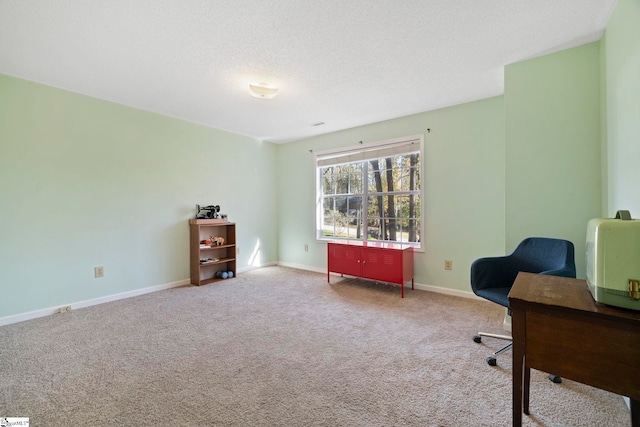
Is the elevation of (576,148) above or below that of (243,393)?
above

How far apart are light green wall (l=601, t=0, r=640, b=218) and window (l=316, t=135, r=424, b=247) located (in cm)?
189

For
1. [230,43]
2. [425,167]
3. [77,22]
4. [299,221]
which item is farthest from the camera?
[299,221]

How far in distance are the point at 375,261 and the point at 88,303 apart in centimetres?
346

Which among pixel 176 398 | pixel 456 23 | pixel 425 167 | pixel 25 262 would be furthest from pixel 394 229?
pixel 25 262

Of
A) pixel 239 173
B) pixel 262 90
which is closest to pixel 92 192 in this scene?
pixel 239 173

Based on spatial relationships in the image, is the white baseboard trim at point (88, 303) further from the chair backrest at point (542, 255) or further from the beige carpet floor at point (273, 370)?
the chair backrest at point (542, 255)

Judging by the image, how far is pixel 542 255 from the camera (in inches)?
86.7

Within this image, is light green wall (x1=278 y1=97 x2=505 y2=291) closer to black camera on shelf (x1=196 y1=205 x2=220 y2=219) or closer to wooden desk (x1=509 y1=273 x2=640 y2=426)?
wooden desk (x1=509 y1=273 x2=640 y2=426)

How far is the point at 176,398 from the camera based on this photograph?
1594 mm

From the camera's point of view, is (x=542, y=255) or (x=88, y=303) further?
(x=88, y=303)

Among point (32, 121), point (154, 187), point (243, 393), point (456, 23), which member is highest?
point (456, 23)

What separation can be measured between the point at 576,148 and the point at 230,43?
2.91 metres

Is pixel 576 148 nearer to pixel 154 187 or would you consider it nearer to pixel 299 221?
pixel 299 221

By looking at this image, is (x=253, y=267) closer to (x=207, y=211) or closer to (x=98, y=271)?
(x=207, y=211)
